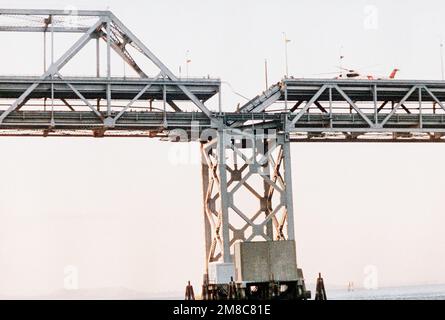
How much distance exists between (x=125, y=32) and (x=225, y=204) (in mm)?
12425

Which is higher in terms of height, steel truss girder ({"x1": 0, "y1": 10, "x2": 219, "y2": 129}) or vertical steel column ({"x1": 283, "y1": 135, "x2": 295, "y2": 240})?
steel truss girder ({"x1": 0, "y1": 10, "x2": 219, "y2": 129})

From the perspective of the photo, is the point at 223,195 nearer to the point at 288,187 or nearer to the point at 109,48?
the point at 288,187

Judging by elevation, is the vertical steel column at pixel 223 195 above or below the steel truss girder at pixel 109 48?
below

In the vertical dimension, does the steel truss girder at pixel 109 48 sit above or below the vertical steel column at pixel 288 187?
above

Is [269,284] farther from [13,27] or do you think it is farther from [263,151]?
[13,27]

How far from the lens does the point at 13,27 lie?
215 feet

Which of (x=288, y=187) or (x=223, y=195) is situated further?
(x=288, y=187)

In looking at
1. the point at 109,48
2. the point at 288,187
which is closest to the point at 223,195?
the point at 288,187

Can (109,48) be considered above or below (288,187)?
above

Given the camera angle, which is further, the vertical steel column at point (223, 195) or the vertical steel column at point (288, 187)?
the vertical steel column at point (288, 187)

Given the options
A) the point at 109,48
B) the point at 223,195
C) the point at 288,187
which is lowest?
the point at 223,195
